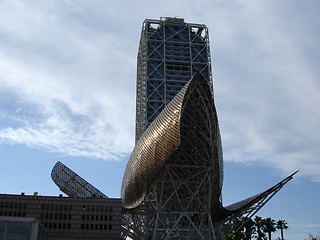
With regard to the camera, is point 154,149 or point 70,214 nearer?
point 154,149

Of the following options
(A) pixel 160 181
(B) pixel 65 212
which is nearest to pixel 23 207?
(B) pixel 65 212

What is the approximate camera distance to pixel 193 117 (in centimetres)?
4456

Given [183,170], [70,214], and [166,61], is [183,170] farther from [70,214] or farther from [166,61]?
[166,61]

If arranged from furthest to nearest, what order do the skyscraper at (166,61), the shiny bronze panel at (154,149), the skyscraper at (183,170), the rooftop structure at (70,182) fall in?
the skyscraper at (166,61), the rooftop structure at (70,182), the skyscraper at (183,170), the shiny bronze panel at (154,149)

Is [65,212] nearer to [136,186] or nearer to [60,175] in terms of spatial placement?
[136,186]

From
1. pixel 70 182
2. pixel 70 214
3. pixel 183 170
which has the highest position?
pixel 70 182

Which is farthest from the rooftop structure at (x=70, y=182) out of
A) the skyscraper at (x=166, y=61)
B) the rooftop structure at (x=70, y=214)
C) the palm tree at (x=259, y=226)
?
the skyscraper at (x=166, y=61)

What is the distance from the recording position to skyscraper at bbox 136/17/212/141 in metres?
103

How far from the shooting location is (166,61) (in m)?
107

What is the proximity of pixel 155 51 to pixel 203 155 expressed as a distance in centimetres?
6480

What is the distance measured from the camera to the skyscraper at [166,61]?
10312cm

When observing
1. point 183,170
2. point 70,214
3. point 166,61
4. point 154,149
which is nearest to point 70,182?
point 70,214

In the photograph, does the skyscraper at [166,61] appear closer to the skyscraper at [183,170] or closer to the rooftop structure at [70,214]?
the skyscraper at [183,170]

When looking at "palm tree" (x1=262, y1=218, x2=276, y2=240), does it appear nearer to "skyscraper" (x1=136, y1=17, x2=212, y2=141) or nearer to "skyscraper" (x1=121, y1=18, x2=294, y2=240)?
"skyscraper" (x1=121, y1=18, x2=294, y2=240)
